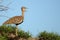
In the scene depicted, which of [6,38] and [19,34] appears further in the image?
[19,34]

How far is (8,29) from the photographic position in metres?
17.2

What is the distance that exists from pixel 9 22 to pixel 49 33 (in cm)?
242

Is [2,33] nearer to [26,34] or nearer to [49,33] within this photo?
[26,34]

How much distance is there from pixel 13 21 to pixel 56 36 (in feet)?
8.77

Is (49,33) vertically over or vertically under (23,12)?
under

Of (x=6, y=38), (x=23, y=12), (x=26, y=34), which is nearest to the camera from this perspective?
(x=6, y=38)

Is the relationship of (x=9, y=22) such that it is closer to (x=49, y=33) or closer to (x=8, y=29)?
(x=8, y=29)

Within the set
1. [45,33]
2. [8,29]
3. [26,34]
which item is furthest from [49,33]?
[8,29]

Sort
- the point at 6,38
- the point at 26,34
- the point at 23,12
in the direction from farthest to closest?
the point at 23,12
the point at 26,34
the point at 6,38

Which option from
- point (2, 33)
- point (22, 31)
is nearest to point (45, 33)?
point (22, 31)

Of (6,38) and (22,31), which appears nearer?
(6,38)

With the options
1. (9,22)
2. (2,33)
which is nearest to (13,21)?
(9,22)

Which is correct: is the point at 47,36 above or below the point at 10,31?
below

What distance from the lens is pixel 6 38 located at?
50.8 ft
